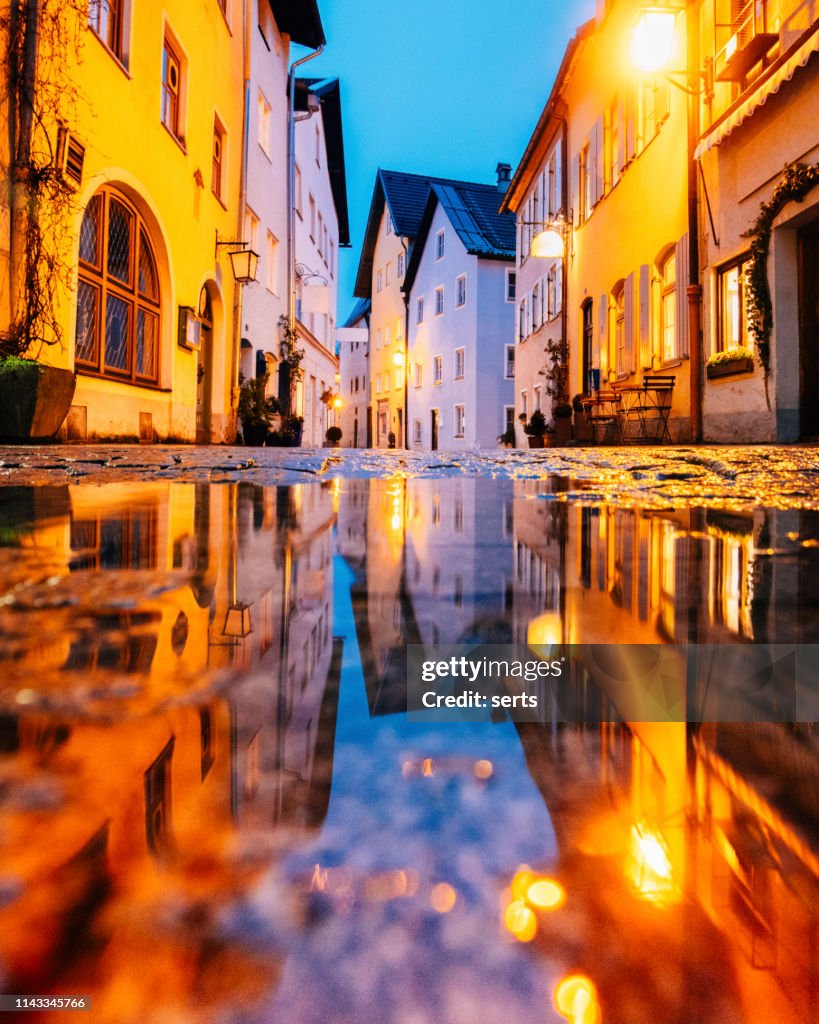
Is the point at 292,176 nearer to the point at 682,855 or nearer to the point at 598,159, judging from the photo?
the point at 598,159

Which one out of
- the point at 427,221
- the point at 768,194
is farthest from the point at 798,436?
the point at 427,221

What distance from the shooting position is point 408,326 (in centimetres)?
3272

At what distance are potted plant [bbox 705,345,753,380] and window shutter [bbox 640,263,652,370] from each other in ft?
5.90

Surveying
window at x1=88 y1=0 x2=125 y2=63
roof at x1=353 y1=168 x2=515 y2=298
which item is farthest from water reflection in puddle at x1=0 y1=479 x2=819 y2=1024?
roof at x1=353 y1=168 x2=515 y2=298

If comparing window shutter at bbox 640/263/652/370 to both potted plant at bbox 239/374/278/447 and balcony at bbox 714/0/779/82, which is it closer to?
balcony at bbox 714/0/779/82

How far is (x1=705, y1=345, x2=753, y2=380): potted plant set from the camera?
8.77 meters

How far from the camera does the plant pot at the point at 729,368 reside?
28.7ft

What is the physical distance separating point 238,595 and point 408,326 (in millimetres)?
32929

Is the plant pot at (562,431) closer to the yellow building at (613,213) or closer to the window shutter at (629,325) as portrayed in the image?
the yellow building at (613,213)

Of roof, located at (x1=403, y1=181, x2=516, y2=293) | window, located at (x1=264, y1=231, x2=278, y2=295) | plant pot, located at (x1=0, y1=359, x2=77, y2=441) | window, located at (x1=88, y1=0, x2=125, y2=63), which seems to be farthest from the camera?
roof, located at (x1=403, y1=181, x2=516, y2=293)

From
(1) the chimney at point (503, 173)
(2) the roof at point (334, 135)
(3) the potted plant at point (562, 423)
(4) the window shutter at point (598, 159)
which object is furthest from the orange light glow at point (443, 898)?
(1) the chimney at point (503, 173)

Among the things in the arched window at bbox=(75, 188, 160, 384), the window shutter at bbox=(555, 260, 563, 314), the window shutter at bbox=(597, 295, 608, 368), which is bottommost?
the arched window at bbox=(75, 188, 160, 384)

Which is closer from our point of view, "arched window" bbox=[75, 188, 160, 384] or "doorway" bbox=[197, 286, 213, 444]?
"arched window" bbox=[75, 188, 160, 384]

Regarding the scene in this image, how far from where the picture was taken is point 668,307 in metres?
11.4
